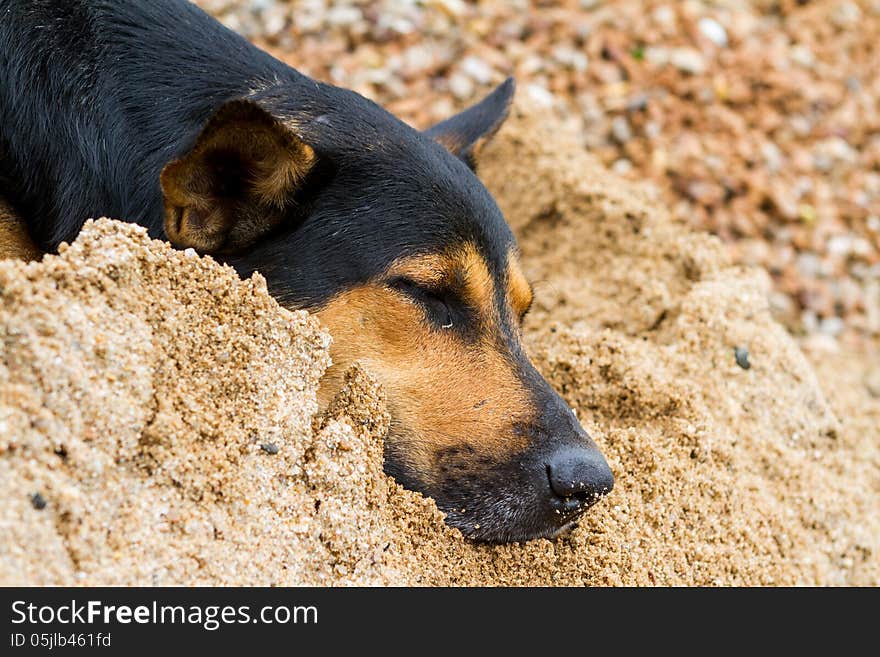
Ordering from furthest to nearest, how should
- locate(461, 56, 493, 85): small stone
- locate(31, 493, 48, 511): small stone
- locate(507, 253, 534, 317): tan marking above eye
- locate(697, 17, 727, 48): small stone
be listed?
locate(697, 17, 727, 48): small stone
locate(461, 56, 493, 85): small stone
locate(507, 253, 534, 317): tan marking above eye
locate(31, 493, 48, 511): small stone

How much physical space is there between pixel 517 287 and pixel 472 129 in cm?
101

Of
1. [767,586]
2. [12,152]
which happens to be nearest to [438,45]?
[12,152]

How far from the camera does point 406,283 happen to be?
9.69ft

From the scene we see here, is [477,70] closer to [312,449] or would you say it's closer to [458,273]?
[458,273]

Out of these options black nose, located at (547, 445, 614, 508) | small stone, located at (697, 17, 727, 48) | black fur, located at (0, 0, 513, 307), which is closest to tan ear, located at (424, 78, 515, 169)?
black fur, located at (0, 0, 513, 307)

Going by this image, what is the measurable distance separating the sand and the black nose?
0.20 metres

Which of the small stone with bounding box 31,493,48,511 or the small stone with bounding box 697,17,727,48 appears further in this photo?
the small stone with bounding box 697,17,727,48

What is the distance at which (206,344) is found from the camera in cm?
257

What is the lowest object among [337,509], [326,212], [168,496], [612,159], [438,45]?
[612,159]

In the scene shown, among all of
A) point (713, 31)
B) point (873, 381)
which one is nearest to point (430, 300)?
point (873, 381)

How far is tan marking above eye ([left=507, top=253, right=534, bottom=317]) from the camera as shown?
127 inches

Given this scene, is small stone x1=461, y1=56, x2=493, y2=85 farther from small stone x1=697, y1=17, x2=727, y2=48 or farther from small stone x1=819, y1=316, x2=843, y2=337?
small stone x1=819, y1=316, x2=843, y2=337
